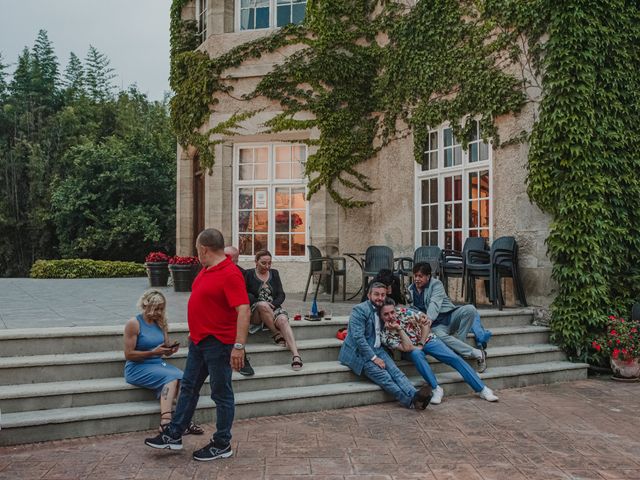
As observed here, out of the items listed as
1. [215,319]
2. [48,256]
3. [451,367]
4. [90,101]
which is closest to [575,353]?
[451,367]

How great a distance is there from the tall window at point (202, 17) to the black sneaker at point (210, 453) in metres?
9.95

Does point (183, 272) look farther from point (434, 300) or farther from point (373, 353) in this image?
point (373, 353)

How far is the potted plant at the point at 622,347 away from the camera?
21.9ft

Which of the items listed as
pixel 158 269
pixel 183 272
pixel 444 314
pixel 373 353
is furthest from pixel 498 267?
pixel 158 269

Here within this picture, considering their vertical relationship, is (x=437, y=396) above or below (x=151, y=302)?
below

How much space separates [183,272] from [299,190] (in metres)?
2.44

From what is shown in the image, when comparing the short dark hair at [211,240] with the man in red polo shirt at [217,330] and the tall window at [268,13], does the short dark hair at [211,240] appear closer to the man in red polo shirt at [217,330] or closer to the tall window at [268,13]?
the man in red polo shirt at [217,330]

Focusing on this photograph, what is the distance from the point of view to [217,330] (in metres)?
4.05

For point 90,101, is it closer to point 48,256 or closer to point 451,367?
point 48,256

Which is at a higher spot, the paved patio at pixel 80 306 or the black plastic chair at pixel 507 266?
the black plastic chair at pixel 507 266

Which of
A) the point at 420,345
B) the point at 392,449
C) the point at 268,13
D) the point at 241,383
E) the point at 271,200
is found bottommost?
the point at 392,449

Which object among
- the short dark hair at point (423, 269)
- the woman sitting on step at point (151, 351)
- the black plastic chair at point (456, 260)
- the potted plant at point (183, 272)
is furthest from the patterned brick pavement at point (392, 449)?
the potted plant at point (183, 272)

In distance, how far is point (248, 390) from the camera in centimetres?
545

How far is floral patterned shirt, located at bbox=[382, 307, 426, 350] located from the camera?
19.6ft
